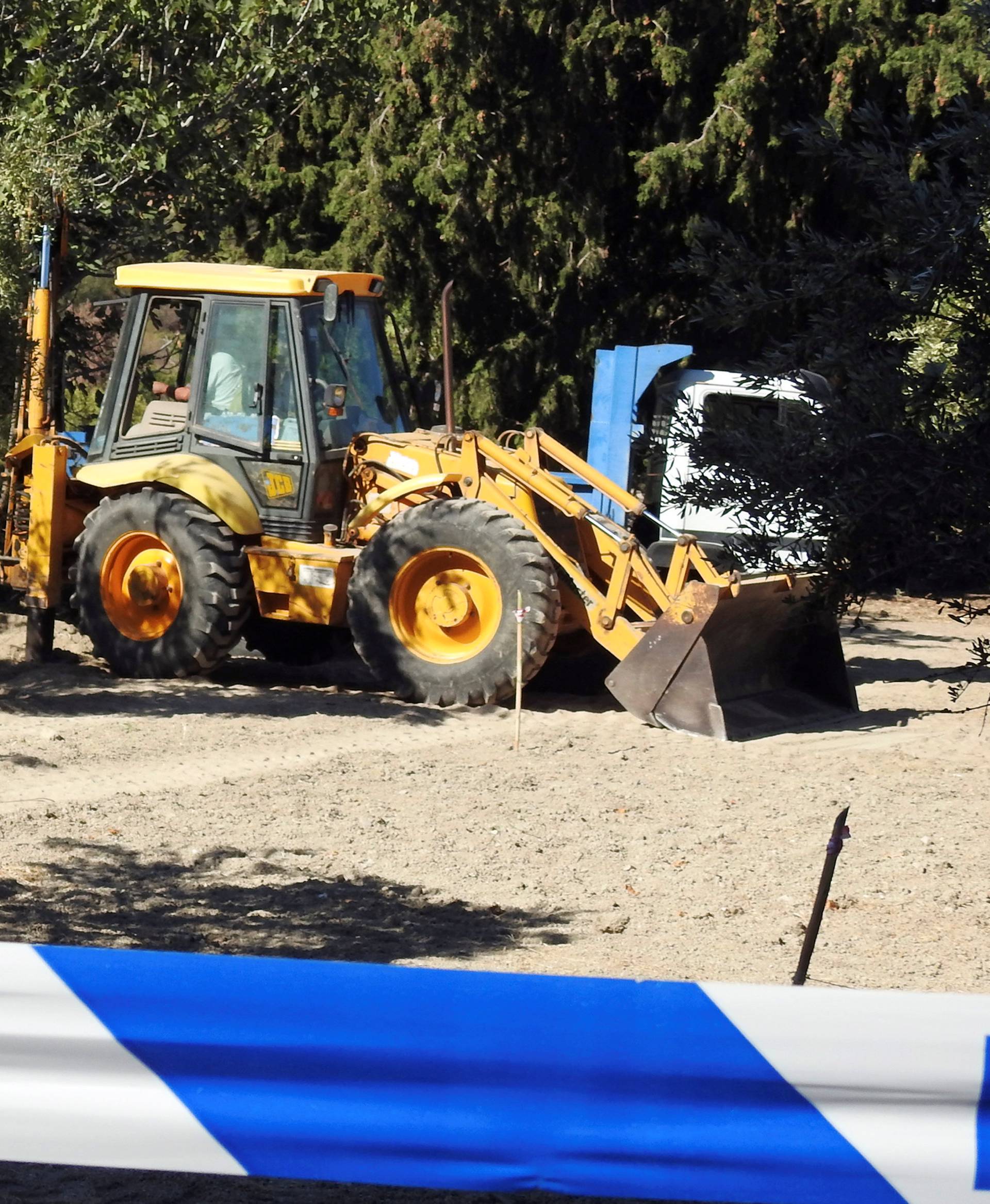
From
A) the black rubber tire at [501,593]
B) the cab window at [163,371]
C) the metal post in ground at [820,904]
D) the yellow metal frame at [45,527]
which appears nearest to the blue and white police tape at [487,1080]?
the metal post in ground at [820,904]

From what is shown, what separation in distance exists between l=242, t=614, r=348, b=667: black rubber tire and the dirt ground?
1335 millimetres

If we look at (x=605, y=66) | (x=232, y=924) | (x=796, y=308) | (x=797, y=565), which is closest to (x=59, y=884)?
(x=232, y=924)

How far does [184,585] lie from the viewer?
1151cm

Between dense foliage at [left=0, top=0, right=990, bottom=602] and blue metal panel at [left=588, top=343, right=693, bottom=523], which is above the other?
dense foliage at [left=0, top=0, right=990, bottom=602]

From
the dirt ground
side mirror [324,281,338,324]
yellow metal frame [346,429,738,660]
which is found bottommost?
the dirt ground

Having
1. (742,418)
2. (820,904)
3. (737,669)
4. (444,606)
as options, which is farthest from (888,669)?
(742,418)

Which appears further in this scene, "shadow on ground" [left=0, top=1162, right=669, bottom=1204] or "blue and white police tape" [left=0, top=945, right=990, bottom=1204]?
"shadow on ground" [left=0, top=1162, right=669, bottom=1204]

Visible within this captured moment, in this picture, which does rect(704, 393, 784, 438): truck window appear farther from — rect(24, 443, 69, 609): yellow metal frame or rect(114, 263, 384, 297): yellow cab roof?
rect(24, 443, 69, 609): yellow metal frame

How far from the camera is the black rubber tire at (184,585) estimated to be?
448 inches

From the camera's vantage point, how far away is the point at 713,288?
5.39 metres

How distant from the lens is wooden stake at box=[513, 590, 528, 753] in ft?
32.0

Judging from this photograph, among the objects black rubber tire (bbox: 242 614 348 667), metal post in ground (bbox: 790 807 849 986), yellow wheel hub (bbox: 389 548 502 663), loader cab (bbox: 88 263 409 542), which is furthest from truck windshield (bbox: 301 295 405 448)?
metal post in ground (bbox: 790 807 849 986)

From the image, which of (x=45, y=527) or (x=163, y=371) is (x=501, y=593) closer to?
(x=163, y=371)

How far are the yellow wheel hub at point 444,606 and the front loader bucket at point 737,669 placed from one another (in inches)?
44.8
